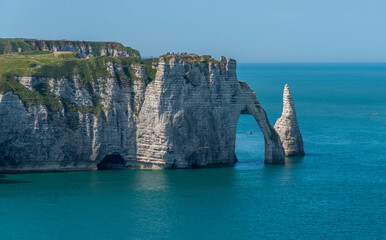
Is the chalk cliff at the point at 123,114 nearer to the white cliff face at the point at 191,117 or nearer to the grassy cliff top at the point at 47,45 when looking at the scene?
the white cliff face at the point at 191,117

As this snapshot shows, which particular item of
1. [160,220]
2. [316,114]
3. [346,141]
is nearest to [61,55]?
[160,220]

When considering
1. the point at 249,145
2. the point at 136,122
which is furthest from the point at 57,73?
the point at 249,145

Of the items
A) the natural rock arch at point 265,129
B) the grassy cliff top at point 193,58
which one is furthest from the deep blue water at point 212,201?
the grassy cliff top at point 193,58

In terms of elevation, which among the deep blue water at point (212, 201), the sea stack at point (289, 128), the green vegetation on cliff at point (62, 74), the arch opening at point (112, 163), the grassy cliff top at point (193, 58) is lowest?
the deep blue water at point (212, 201)

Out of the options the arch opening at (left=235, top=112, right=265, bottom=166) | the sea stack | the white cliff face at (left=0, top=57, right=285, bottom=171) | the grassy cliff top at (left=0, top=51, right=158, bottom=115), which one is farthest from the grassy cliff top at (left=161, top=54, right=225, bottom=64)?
the sea stack

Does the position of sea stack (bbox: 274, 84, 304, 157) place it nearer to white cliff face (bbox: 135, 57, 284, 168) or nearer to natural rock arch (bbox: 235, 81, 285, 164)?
natural rock arch (bbox: 235, 81, 285, 164)

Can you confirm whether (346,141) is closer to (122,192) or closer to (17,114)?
(122,192)
